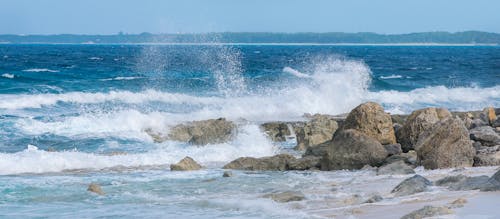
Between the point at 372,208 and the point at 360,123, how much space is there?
5830mm

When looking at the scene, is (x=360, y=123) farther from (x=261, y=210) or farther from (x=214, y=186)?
(x=261, y=210)

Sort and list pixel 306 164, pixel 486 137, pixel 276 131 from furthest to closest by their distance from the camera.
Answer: pixel 276 131 → pixel 486 137 → pixel 306 164

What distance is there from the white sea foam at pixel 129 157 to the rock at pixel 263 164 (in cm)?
127

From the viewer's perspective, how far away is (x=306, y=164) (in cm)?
1224

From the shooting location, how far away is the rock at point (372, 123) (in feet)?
44.6

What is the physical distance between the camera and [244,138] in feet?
51.4

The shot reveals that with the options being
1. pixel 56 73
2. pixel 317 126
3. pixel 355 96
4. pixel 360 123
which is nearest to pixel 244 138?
pixel 317 126

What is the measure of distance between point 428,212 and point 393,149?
594 cm

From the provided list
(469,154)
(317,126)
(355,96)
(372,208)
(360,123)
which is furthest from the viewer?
(355,96)

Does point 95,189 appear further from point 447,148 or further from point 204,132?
point 204,132

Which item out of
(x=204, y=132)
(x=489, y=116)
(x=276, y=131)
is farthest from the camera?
(x=276, y=131)

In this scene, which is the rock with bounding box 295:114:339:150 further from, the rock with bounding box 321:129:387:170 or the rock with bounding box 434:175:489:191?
the rock with bounding box 434:175:489:191

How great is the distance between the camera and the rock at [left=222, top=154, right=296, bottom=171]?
1224 centimetres

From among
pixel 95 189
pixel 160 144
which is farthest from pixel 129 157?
pixel 95 189
